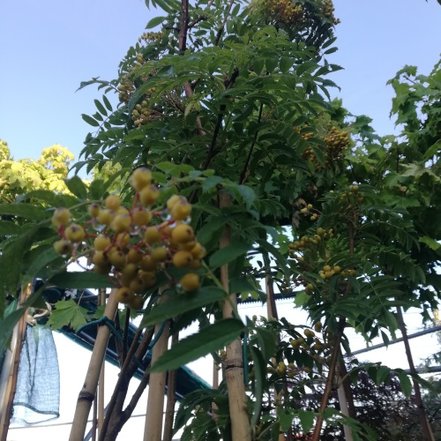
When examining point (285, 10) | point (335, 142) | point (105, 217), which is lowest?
point (105, 217)

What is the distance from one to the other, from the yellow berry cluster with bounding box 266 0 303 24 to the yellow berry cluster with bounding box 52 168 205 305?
6.54ft

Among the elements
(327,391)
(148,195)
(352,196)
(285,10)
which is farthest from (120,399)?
(285,10)

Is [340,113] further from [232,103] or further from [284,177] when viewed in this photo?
[232,103]

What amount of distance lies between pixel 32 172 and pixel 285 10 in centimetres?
135

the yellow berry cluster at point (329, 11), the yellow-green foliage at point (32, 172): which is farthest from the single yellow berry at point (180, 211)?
the yellow berry cluster at point (329, 11)

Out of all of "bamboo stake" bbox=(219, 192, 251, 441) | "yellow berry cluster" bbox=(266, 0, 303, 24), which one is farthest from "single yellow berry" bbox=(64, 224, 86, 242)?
"yellow berry cluster" bbox=(266, 0, 303, 24)

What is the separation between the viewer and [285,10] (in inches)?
93.4

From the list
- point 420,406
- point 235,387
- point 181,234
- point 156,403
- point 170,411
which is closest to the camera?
point 181,234

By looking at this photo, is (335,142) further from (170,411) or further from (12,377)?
(12,377)

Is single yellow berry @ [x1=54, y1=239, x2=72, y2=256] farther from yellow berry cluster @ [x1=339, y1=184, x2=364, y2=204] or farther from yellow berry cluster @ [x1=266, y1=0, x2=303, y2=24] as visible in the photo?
yellow berry cluster @ [x1=266, y1=0, x2=303, y2=24]

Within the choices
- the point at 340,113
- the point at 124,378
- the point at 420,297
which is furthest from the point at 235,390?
the point at 340,113

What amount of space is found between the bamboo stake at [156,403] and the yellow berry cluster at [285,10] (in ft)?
5.79

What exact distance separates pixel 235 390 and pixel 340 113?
1.70m

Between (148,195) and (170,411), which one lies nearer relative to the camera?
(148,195)
